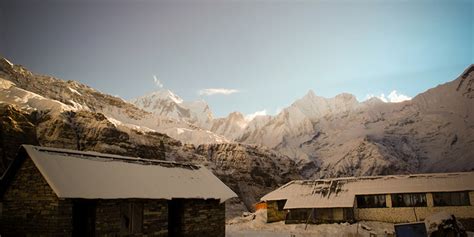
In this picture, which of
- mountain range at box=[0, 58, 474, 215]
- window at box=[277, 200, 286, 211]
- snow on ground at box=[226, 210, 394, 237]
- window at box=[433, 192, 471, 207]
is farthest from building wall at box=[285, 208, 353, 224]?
mountain range at box=[0, 58, 474, 215]

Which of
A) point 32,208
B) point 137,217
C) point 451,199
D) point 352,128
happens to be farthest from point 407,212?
point 352,128

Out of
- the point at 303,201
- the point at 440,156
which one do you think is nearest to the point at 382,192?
the point at 303,201

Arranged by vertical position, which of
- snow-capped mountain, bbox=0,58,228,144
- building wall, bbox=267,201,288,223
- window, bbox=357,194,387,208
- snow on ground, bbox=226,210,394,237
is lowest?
snow on ground, bbox=226,210,394,237

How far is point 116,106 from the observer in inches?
5025

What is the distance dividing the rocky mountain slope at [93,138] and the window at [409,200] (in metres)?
40.3

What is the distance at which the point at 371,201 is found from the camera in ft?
128

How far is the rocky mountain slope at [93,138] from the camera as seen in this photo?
69.9 m

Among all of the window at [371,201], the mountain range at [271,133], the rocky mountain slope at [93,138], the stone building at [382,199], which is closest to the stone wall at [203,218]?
the stone building at [382,199]

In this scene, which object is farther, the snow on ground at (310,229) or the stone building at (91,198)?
the snow on ground at (310,229)

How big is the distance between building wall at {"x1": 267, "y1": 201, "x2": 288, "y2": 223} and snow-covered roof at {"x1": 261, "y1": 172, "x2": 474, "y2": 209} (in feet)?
3.01

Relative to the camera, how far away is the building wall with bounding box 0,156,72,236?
16438 mm

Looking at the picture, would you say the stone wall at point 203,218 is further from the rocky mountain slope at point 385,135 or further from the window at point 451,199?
the rocky mountain slope at point 385,135

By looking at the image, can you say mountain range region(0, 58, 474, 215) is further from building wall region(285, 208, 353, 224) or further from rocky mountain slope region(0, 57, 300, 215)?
building wall region(285, 208, 353, 224)

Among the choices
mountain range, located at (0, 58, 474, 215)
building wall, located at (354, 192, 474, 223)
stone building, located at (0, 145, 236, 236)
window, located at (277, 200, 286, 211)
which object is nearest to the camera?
stone building, located at (0, 145, 236, 236)
